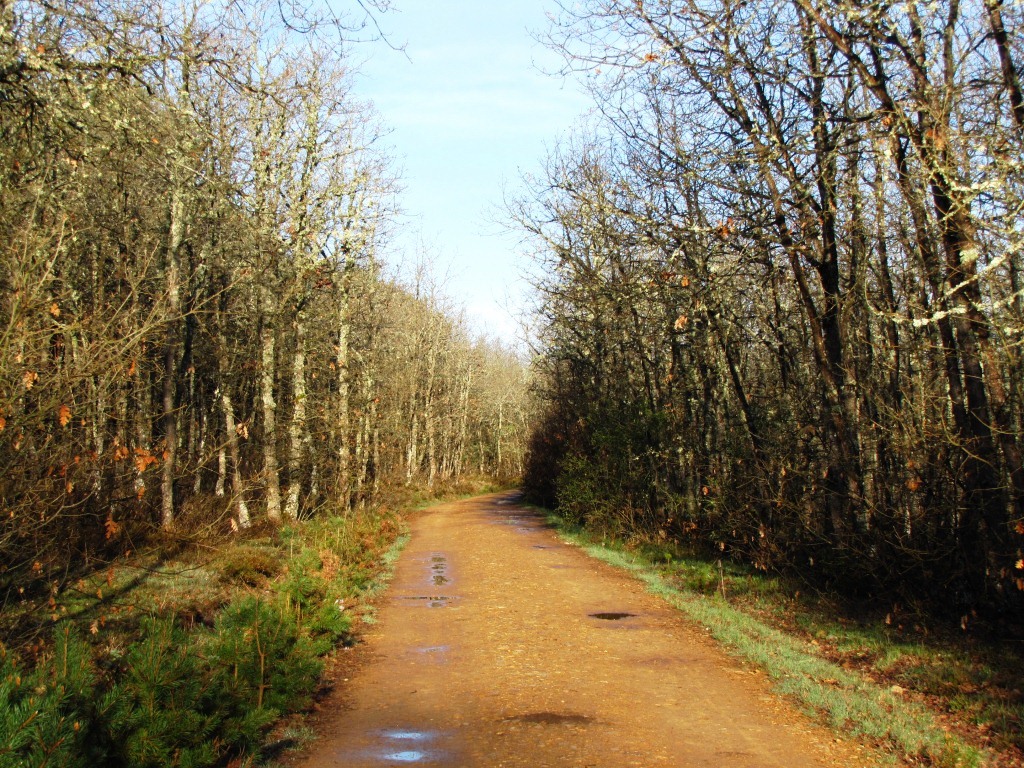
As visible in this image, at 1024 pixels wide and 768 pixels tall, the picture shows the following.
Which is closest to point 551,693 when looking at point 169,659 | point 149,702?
point 169,659

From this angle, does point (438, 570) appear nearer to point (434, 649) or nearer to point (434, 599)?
point (434, 599)

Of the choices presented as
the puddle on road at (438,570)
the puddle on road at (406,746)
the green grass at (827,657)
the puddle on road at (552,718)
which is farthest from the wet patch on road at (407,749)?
the puddle on road at (438,570)

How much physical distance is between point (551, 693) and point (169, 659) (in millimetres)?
3846

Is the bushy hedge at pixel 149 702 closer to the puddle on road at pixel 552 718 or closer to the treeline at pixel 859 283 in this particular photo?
the puddle on road at pixel 552 718

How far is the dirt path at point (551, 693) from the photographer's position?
20.0 feet

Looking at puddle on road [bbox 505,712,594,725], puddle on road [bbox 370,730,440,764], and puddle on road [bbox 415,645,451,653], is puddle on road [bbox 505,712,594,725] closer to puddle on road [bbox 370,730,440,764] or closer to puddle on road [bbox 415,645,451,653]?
puddle on road [bbox 370,730,440,764]

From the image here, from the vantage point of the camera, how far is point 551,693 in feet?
25.2

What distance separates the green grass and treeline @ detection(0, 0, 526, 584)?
6806 millimetres

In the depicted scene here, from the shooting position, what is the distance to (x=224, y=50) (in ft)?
28.1

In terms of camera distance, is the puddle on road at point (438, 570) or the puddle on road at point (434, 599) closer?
the puddle on road at point (434, 599)

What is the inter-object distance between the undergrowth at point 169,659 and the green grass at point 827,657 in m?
4.70

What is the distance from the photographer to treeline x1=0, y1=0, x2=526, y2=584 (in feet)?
23.9

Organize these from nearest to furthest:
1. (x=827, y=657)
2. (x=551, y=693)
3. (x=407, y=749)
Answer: (x=407, y=749)
(x=551, y=693)
(x=827, y=657)

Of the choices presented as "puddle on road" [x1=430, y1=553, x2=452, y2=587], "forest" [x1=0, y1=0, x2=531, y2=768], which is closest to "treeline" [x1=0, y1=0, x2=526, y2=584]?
Result: "forest" [x1=0, y1=0, x2=531, y2=768]
